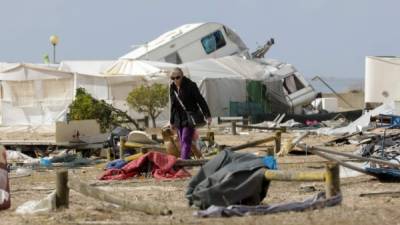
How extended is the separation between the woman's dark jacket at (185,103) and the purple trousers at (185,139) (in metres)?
A: 0.09

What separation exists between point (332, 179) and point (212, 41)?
3359 centimetres

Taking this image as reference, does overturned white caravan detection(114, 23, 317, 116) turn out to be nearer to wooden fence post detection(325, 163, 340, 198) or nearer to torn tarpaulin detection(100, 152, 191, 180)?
torn tarpaulin detection(100, 152, 191, 180)

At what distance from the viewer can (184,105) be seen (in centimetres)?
1516

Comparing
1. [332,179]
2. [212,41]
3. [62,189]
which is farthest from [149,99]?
[332,179]

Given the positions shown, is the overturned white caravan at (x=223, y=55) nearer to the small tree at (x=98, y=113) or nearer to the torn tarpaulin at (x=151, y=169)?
the small tree at (x=98, y=113)

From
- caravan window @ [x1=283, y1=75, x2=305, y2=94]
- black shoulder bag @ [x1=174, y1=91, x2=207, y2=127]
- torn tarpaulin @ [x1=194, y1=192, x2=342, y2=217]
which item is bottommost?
torn tarpaulin @ [x1=194, y1=192, x2=342, y2=217]

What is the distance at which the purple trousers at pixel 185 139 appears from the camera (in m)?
14.9

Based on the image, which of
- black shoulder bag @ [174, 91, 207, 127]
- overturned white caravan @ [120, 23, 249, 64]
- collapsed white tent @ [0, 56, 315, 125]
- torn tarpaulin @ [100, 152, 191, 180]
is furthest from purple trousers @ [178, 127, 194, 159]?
overturned white caravan @ [120, 23, 249, 64]

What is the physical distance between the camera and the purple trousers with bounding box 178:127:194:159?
14.9 meters

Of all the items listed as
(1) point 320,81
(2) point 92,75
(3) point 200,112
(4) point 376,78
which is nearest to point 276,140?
(3) point 200,112

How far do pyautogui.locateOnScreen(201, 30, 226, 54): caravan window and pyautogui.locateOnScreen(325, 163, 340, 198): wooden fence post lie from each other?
109 feet

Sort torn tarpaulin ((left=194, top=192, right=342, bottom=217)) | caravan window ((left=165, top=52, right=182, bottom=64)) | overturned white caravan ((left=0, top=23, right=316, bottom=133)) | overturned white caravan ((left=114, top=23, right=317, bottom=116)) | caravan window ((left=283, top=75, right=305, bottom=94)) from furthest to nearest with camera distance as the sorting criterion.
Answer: caravan window ((left=165, top=52, right=182, bottom=64)) → caravan window ((left=283, top=75, right=305, bottom=94)) → overturned white caravan ((left=114, top=23, right=317, bottom=116)) → overturned white caravan ((left=0, top=23, right=316, bottom=133)) → torn tarpaulin ((left=194, top=192, right=342, bottom=217))

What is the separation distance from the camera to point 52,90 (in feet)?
115

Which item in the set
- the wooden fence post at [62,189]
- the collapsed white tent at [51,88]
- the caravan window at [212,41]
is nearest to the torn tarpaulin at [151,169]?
the wooden fence post at [62,189]
